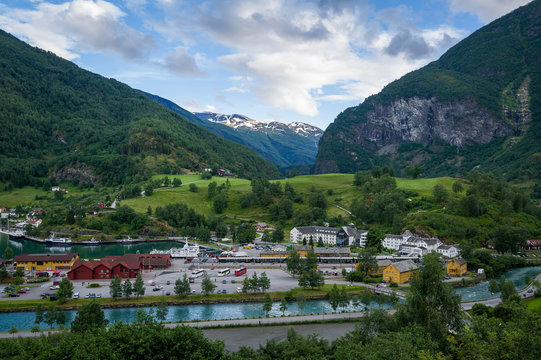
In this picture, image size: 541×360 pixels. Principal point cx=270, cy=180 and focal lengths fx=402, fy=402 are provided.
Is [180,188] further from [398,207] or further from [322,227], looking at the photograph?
[398,207]

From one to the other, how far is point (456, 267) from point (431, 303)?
3614 cm

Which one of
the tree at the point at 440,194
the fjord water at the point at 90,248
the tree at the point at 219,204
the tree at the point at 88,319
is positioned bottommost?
the fjord water at the point at 90,248

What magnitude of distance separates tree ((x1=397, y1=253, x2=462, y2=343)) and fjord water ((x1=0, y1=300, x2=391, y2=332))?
1294 cm

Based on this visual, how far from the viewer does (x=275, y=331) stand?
38.6 metres

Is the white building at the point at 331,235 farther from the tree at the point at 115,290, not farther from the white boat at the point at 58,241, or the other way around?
the white boat at the point at 58,241

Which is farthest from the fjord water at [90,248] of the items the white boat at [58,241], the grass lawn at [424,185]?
the grass lawn at [424,185]

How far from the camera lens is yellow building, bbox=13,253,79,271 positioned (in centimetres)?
6456

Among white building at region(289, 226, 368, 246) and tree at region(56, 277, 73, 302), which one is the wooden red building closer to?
tree at region(56, 277, 73, 302)

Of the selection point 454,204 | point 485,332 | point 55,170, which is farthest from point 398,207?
point 55,170

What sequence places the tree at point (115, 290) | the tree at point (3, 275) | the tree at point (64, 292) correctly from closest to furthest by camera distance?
the tree at point (64, 292) < the tree at point (115, 290) < the tree at point (3, 275)

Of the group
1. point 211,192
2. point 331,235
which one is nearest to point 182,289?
point 331,235

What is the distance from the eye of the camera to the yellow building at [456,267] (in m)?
63.1

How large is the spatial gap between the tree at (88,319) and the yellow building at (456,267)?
51.3m

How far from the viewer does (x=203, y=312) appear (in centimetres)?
4578
